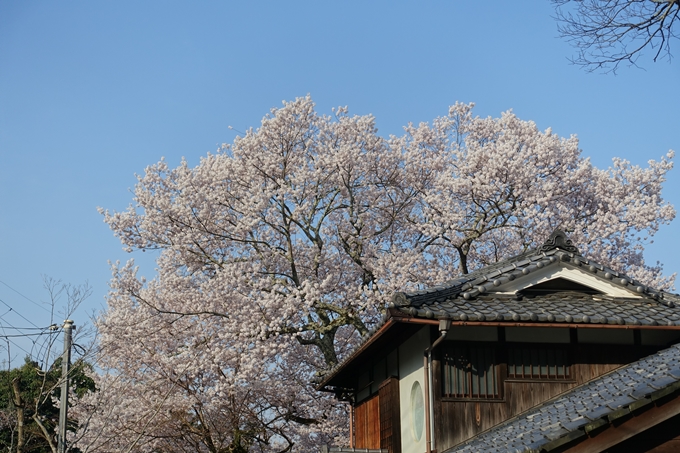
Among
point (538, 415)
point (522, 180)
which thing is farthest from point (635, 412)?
point (522, 180)

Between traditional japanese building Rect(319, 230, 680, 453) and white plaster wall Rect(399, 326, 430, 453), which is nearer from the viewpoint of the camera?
traditional japanese building Rect(319, 230, 680, 453)

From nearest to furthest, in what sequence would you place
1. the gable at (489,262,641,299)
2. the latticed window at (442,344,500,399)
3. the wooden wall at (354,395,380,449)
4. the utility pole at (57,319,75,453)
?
the latticed window at (442,344,500,399) → the gable at (489,262,641,299) → the wooden wall at (354,395,380,449) → the utility pole at (57,319,75,453)

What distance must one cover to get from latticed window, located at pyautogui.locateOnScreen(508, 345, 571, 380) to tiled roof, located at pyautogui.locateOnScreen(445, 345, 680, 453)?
0.35 metres

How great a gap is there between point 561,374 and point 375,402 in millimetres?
3742

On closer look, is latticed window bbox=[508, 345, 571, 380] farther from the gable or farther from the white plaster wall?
the white plaster wall

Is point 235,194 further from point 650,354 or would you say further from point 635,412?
point 635,412

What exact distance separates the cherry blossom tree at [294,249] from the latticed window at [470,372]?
9330 mm

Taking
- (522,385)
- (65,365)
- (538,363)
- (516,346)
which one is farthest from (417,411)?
(65,365)

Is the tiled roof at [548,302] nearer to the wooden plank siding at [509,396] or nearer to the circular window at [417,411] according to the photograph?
the wooden plank siding at [509,396]

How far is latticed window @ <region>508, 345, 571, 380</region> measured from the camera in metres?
10.8

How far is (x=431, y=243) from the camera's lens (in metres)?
23.1

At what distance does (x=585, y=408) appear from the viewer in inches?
331

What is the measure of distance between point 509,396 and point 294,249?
42.1ft

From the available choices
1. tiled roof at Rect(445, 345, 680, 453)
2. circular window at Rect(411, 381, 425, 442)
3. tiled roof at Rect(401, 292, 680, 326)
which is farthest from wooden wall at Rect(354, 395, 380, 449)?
tiled roof at Rect(401, 292, 680, 326)
